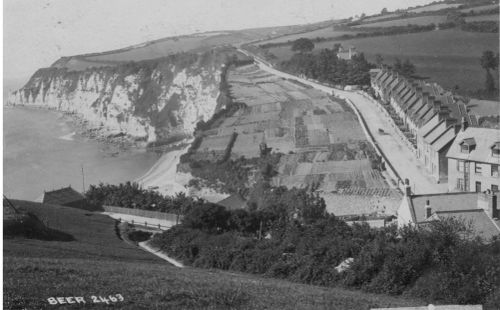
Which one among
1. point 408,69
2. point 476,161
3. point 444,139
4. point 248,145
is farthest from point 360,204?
point 408,69

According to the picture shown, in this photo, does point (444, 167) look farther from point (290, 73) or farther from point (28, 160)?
point (28, 160)

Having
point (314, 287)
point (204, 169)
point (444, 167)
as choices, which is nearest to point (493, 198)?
point (444, 167)

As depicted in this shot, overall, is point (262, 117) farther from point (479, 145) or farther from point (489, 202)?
point (489, 202)

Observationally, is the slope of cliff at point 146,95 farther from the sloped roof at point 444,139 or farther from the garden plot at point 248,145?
the sloped roof at point 444,139

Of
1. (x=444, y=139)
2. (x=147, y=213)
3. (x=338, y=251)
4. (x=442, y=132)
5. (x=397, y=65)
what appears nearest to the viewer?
(x=338, y=251)

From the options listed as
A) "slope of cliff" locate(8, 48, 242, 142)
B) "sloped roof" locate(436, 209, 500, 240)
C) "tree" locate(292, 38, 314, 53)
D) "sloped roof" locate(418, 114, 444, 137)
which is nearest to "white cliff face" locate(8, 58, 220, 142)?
"slope of cliff" locate(8, 48, 242, 142)

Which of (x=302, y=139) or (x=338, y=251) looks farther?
(x=302, y=139)

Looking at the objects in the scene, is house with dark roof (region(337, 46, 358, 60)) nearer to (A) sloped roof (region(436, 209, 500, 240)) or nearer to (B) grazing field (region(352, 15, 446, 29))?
(B) grazing field (region(352, 15, 446, 29))
